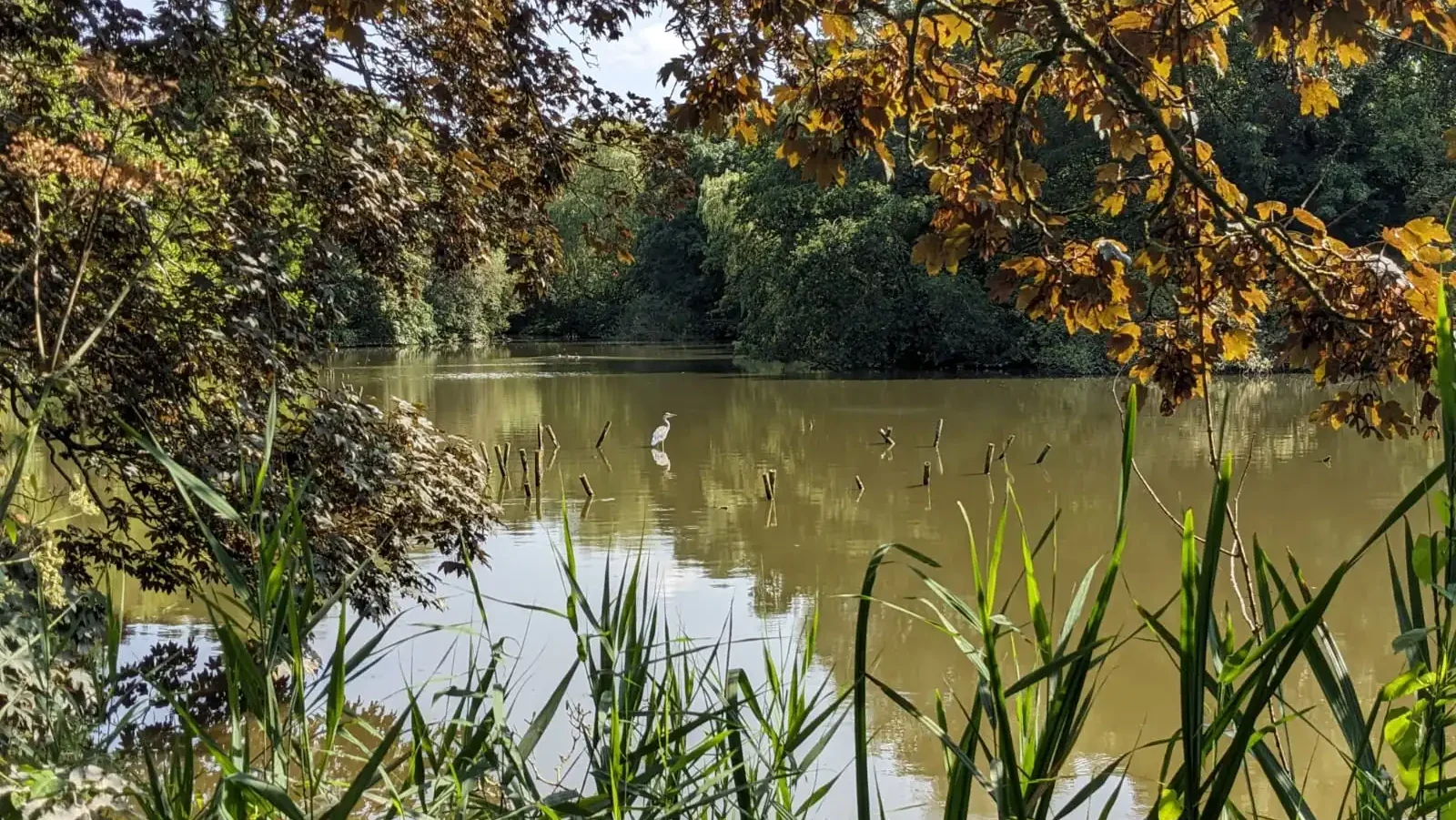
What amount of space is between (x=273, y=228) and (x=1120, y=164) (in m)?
3.44

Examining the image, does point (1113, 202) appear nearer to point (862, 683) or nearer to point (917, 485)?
point (862, 683)

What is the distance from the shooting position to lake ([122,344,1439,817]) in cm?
664

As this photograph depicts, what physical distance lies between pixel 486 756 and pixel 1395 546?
11017 mm

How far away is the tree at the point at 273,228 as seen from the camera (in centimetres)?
446

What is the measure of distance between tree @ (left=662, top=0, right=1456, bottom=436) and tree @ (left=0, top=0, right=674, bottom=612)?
2067 mm

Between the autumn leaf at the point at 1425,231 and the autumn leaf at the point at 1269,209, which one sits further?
the autumn leaf at the point at 1269,209

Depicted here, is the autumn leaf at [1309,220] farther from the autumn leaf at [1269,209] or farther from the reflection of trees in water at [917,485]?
the reflection of trees in water at [917,485]

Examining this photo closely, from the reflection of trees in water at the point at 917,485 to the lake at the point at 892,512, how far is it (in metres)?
0.04

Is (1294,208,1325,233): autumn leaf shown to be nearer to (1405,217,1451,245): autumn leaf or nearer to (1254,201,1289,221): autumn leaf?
(1254,201,1289,221): autumn leaf

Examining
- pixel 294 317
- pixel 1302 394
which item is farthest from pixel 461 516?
pixel 1302 394

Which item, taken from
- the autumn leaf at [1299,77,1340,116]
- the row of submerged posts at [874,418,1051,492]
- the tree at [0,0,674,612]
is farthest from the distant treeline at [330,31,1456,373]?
the autumn leaf at [1299,77,1340,116]

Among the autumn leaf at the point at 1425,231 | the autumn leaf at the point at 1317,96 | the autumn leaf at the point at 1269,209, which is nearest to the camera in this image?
the autumn leaf at the point at 1425,231

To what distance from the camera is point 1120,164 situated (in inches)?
122

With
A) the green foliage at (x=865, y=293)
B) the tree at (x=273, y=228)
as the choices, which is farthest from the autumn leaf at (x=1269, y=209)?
the green foliage at (x=865, y=293)
